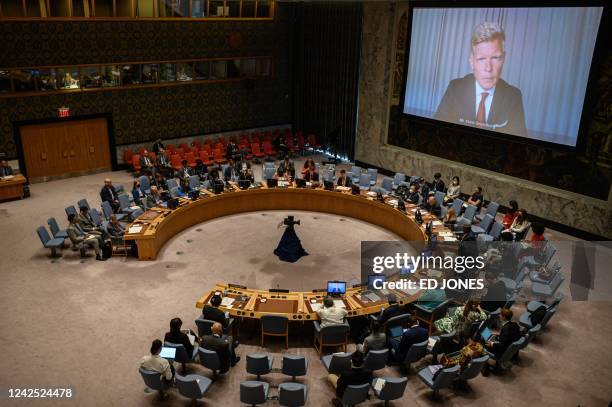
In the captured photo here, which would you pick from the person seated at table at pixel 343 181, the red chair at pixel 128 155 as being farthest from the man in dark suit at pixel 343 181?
the red chair at pixel 128 155

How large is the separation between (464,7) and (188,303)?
446 inches

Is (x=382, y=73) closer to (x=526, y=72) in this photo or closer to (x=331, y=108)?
(x=331, y=108)

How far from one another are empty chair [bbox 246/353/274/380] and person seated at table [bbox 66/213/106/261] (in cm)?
560

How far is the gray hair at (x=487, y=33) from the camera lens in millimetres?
13922

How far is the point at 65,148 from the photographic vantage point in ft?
55.6

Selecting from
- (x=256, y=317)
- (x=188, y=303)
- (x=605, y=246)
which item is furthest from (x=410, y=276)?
(x=605, y=246)

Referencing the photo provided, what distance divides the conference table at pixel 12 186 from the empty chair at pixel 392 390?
41.4ft

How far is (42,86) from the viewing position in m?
16.0

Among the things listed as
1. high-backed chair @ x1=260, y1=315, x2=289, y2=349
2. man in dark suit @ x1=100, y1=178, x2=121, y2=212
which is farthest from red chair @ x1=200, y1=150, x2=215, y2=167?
high-backed chair @ x1=260, y1=315, x2=289, y2=349

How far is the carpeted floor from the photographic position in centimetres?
763

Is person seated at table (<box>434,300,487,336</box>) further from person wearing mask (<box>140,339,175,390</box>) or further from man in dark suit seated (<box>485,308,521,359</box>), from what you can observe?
person wearing mask (<box>140,339,175,390</box>)

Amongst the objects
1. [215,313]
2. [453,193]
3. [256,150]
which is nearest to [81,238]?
[215,313]

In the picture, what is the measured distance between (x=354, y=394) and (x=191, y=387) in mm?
2187

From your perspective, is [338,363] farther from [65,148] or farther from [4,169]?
[65,148]
